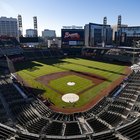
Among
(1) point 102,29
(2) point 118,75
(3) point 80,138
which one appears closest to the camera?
(3) point 80,138

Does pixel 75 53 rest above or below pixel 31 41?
below

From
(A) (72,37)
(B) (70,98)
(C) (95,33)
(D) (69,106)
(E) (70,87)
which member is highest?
(C) (95,33)

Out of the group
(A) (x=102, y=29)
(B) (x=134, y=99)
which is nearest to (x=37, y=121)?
(B) (x=134, y=99)

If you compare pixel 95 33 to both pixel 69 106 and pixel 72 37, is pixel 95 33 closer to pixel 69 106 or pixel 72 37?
pixel 72 37

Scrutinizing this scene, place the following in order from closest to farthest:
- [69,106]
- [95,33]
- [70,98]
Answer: [69,106]
[70,98]
[95,33]

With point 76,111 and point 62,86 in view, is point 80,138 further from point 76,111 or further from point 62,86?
point 62,86

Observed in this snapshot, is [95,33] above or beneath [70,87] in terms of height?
above

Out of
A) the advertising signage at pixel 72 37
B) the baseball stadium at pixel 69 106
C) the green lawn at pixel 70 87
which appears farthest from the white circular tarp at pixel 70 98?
the advertising signage at pixel 72 37

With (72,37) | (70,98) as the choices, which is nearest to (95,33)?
(72,37)
